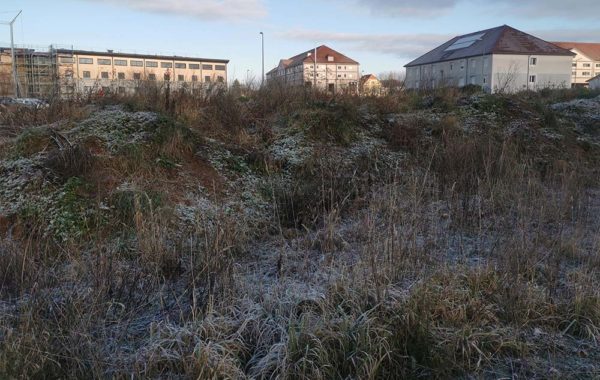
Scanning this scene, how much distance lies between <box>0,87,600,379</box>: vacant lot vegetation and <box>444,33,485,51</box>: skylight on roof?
52265mm

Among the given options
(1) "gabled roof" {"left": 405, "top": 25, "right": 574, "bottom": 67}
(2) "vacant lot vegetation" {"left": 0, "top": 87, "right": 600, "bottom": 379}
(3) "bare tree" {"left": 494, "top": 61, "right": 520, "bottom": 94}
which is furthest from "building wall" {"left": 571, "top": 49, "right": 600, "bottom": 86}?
(2) "vacant lot vegetation" {"left": 0, "top": 87, "right": 600, "bottom": 379}

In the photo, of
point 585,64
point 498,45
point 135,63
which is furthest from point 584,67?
point 135,63

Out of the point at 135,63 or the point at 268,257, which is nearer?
the point at 268,257

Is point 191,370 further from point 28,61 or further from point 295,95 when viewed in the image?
point 28,61

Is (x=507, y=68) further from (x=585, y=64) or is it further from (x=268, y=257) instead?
(x=268, y=257)

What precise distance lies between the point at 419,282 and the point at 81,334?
227cm

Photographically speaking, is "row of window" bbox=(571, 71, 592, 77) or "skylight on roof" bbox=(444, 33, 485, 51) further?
"row of window" bbox=(571, 71, 592, 77)

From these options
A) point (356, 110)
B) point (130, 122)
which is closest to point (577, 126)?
point (356, 110)

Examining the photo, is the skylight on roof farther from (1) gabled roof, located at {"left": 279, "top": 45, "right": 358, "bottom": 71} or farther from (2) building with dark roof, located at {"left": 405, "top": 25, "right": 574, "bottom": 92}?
(1) gabled roof, located at {"left": 279, "top": 45, "right": 358, "bottom": 71}

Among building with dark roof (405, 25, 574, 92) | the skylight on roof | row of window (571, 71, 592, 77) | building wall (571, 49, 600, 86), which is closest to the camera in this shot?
building with dark roof (405, 25, 574, 92)

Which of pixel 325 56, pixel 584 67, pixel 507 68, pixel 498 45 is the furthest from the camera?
pixel 584 67

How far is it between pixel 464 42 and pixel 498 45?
23.6 ft

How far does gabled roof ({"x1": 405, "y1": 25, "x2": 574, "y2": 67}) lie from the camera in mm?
51719

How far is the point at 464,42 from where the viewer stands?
57812mm
